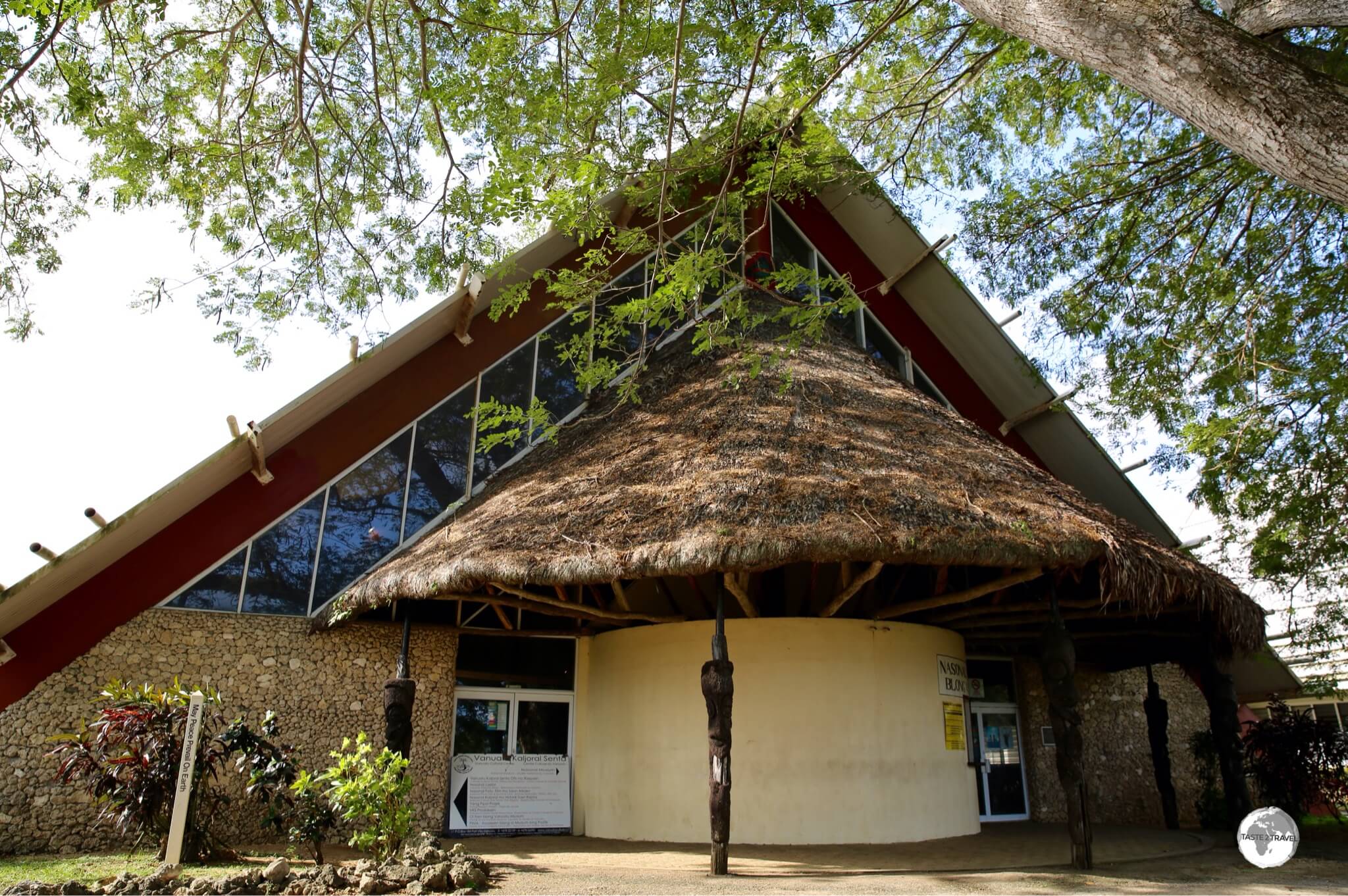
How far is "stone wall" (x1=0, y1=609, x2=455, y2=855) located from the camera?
318 inches

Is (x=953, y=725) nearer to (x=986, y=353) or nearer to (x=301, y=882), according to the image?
(x=986, y=353)

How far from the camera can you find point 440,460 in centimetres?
1068

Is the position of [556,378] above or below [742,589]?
above

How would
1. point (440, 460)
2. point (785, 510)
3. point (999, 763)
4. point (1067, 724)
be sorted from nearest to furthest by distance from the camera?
1. point (785, 510)
2. point (1067, 724)
3. point (440, 460)
4. point (999, 763)

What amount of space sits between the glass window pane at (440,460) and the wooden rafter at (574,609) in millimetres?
1811

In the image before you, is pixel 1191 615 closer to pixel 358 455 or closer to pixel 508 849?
pixel 508 849

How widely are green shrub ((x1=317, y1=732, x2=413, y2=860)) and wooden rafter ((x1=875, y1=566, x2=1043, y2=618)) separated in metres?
4.88

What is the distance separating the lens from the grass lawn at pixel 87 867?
6367 millimetres

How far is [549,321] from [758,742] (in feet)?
20.0

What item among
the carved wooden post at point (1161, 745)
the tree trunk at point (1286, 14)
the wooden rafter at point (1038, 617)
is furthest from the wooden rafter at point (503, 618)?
the tree trunk at point (1286, 14)

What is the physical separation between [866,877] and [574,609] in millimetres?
3763

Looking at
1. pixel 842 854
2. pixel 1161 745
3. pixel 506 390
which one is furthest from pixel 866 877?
pixel 506 390

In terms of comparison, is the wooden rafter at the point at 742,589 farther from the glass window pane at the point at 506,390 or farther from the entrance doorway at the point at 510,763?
the glass window pane at the point at 506,390

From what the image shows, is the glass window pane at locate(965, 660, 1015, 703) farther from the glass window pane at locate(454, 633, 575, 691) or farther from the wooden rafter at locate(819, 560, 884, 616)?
the glass window pane at locate(454, 633, 575, 691)
